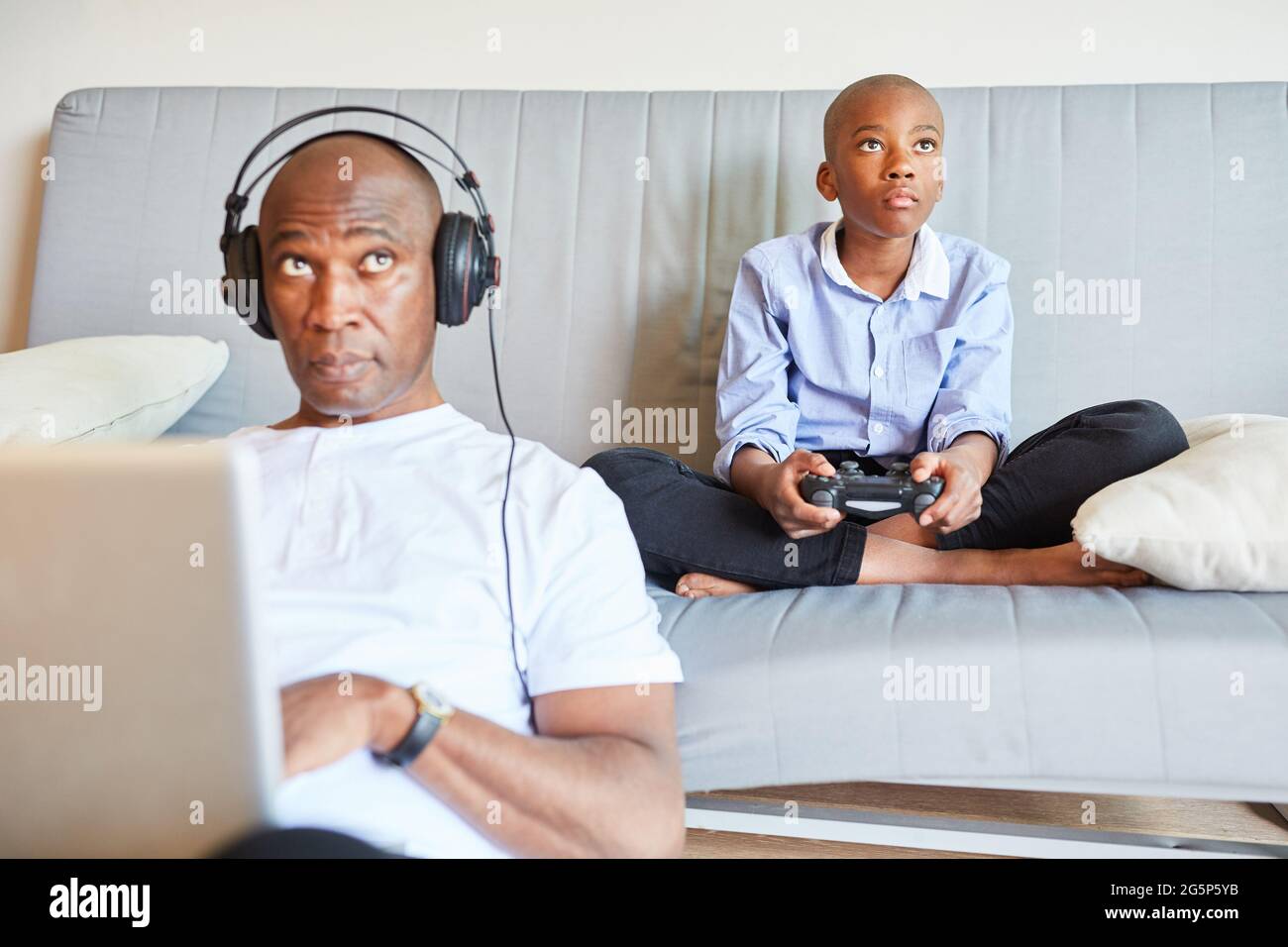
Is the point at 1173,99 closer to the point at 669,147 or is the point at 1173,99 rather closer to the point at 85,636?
the point at 669,147

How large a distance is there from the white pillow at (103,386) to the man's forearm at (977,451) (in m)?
1.20

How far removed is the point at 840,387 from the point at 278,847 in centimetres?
125

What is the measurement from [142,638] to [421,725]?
213 mm

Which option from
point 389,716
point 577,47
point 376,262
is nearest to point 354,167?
point 376,262

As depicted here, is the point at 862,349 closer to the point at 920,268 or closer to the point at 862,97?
the point at 920,268

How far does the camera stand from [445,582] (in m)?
0.83

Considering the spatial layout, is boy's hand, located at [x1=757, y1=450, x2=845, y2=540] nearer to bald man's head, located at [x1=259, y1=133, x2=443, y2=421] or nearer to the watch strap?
bald man's head, located at [x1=259, y1=133, x2=443, y2=421]

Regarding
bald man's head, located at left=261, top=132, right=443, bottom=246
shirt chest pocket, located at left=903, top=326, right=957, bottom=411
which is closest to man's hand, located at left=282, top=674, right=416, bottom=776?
bald man's head, located at left=261, top=132, right=443, bottom=246

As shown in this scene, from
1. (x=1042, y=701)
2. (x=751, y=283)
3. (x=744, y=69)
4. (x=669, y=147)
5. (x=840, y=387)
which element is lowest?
(x=1042, y=701)

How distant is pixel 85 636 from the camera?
1.73 feet

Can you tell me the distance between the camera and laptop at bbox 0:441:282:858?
50 centimetres

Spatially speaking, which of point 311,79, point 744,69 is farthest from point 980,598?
point 311,79

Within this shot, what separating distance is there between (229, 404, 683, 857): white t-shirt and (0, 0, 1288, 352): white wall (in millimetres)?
1429
